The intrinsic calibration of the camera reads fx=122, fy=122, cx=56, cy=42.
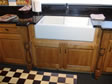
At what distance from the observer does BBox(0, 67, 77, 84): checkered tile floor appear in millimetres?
1660

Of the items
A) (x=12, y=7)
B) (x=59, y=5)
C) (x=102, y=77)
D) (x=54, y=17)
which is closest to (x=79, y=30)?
(x=54, y=17)

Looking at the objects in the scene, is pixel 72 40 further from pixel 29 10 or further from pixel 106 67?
pixel 29 10

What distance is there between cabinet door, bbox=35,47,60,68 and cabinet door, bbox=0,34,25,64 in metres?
0.26

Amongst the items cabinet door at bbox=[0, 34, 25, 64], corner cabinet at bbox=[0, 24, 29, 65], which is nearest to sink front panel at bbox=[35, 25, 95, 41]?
corner cabinet at bbox=[0, 24, 29, 65]

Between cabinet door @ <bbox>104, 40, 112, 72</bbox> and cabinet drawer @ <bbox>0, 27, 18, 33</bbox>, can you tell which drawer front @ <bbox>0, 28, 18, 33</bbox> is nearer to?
cabinet drawer @ <bbox>0, 27, 18, 33</bbox>

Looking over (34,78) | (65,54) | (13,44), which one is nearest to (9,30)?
(13,44)

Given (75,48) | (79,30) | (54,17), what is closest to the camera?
(79,30)

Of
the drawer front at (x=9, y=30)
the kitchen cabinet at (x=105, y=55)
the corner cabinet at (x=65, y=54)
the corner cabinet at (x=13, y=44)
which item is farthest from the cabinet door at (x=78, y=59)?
the drawer front at (x=9, y=30)

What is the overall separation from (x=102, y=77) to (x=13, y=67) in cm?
149

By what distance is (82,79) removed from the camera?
6.17 feet

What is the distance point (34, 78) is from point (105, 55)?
3.47 feet

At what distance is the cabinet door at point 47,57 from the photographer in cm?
181

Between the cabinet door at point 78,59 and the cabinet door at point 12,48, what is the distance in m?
0.73

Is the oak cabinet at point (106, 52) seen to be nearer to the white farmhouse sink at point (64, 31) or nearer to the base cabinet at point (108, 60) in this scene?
the base cabinet at point (108, 60)
